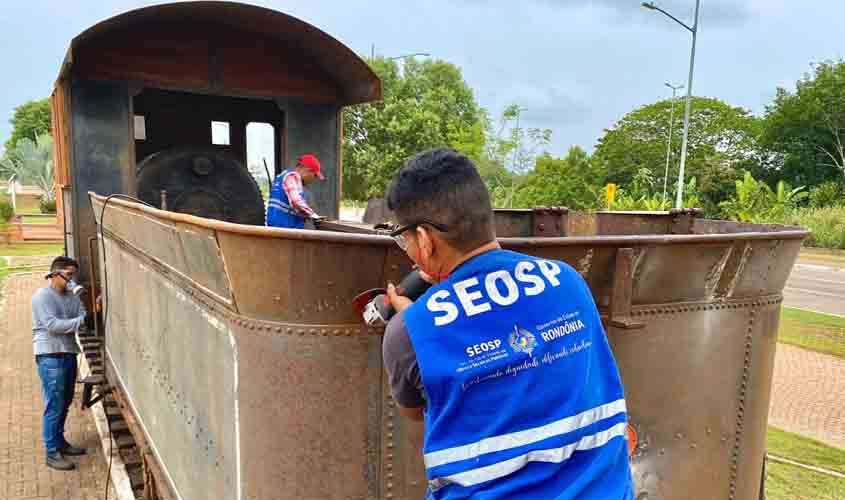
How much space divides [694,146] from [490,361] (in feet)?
182

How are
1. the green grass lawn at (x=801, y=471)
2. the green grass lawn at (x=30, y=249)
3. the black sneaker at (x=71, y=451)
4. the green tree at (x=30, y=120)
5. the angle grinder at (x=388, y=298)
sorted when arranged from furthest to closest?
the green tree at (x=30, y=120) → the green grass lawn at (x=30, y=249) → the black sneaker at (x=71, y=451) → the green grass lawn at (x=801, y=471) → the angle grinder at (x=388, y=298)

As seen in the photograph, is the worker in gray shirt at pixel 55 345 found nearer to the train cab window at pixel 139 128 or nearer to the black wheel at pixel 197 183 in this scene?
the black wheel at pixel 197 183

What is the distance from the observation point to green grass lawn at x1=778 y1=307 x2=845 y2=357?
402 inches

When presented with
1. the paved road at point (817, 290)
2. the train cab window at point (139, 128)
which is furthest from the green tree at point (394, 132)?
the train cab window at point (139, 128)

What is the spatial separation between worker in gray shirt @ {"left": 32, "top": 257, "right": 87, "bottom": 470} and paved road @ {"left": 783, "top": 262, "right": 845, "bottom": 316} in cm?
1161

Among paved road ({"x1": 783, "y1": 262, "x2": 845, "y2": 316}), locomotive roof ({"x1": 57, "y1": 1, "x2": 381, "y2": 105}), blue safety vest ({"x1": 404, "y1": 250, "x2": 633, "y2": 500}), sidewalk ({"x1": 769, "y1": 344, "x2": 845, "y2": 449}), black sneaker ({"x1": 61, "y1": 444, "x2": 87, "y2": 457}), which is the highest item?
locomotive roof ({"x1": 57, "y1": 1, "x2": 381, "y2": 105})

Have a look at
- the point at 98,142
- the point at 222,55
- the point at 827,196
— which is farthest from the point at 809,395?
the point at 827,196

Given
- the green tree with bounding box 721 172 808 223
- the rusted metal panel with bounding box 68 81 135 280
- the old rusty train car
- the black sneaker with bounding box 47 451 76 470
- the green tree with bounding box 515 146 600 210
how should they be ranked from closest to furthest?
1. the old rusty train car
2. the black sneaker with bounding box 47 451 76 470
3. the rusted metal panel with bounding box 68 81 135 280
4. the green tree with bounding box 721 172 808 223
5. the green tree with bounding box 515 146 600 210

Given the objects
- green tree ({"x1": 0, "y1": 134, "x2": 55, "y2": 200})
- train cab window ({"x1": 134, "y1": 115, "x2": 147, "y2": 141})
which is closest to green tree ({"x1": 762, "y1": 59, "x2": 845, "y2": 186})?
train cab window ({"x1": 134, "y1": 115, "x2": 147, "y2": 141})

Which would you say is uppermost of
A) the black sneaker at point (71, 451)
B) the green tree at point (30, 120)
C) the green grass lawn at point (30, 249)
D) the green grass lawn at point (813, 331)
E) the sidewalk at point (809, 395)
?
the green tree at point (30, 120)

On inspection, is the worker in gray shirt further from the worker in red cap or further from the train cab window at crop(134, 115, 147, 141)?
the train cab window at crop(134, 115, 147, 141)

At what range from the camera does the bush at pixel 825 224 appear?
2919cm

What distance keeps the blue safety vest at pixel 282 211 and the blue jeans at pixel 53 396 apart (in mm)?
2297

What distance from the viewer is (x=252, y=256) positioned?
2.21m
